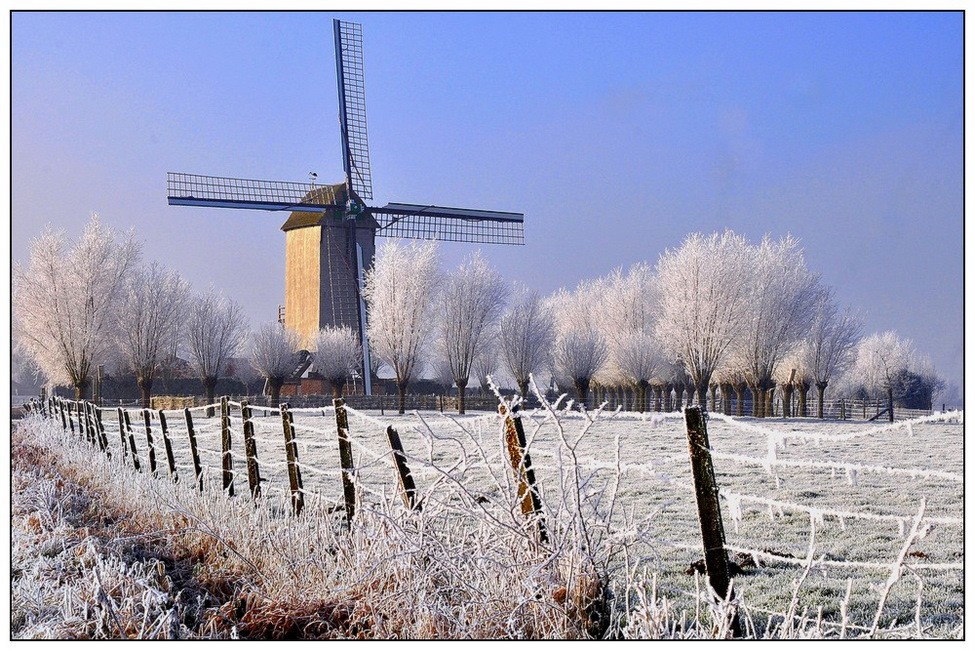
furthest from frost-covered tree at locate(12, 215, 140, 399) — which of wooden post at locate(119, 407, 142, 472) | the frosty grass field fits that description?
wooden post at locate(119, 407, 142, 472)

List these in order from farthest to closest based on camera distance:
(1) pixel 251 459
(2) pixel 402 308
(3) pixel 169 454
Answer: (2) pixel 402 308 < (3) pixel 169 454 < (1) pixel 251 459

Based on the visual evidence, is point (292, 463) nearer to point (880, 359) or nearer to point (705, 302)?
point (705, 302)

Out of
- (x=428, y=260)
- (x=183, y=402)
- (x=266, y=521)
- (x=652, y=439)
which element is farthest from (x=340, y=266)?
(x=266, y=521)

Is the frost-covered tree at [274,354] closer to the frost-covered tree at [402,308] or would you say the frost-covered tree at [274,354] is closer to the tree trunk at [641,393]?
the frost-covered tree at [402,308]

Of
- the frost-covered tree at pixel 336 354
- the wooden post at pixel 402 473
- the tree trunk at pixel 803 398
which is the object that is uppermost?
the frost-covered tree at pixel 336 354

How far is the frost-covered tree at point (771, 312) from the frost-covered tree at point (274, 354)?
780 inches

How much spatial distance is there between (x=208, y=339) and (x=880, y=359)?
126 feet

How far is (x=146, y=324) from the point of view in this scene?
34312mm

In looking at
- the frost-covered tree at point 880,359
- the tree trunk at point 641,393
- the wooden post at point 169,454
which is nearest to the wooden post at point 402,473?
the wooden post at point 169,454

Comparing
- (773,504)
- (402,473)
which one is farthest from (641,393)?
(402,473)

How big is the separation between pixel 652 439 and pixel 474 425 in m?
15.4

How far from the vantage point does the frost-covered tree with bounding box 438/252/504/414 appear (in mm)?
37938

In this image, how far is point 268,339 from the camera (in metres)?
39.2

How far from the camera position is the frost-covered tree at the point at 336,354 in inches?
1518
